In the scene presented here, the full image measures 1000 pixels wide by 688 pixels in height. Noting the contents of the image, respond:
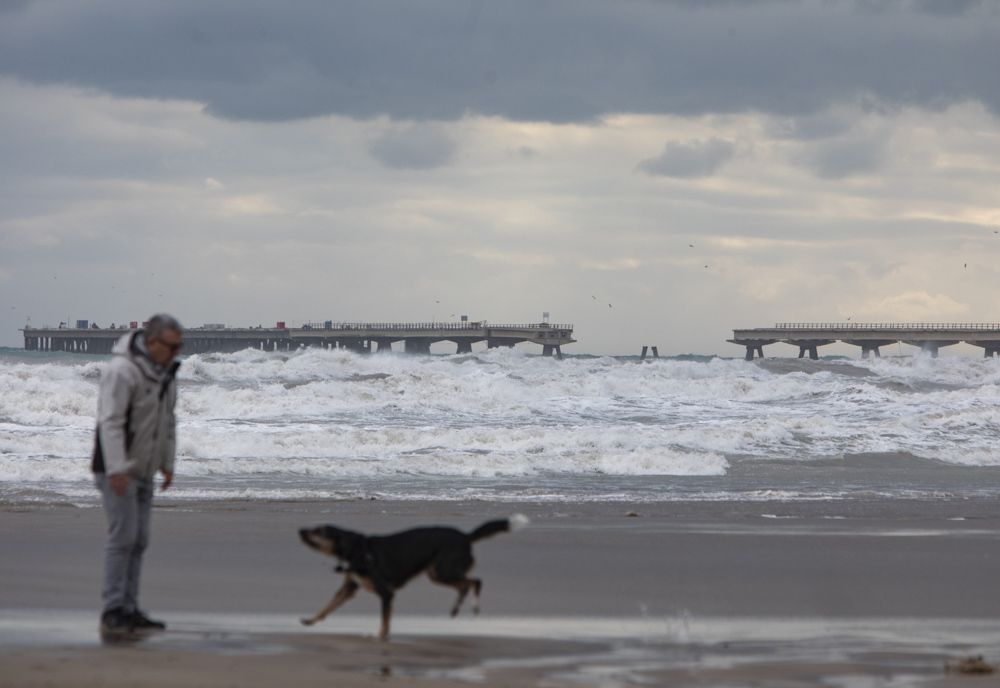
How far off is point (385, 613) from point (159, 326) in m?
1.68

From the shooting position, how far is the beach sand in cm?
518

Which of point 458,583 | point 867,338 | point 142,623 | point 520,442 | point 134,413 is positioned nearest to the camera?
point 134,413

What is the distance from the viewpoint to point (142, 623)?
19.4 feet

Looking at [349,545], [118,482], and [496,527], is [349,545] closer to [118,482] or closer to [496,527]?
[496,527]

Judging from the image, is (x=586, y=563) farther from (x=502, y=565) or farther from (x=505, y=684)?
(x=505, y=684)

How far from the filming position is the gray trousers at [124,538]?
586 cm

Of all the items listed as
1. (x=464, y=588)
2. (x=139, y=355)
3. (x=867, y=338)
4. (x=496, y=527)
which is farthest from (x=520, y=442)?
(x=867, y=338)

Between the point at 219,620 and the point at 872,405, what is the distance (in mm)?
27003

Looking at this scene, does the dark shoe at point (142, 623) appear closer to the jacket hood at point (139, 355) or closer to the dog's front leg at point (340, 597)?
the dog's front leg at point (340, 597)

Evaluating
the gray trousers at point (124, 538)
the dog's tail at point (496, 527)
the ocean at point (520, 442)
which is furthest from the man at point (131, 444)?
the ocean at point (520, 442)

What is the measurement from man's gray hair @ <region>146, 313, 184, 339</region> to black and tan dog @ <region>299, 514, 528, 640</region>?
1.11 metres

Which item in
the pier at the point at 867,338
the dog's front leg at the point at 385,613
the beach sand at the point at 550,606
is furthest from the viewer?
the pier at the point at 867,338

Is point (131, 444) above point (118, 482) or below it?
above

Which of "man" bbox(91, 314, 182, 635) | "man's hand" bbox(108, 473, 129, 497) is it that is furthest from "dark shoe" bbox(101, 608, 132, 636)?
"man's hand" bbox(108, 473, 129, 497)
